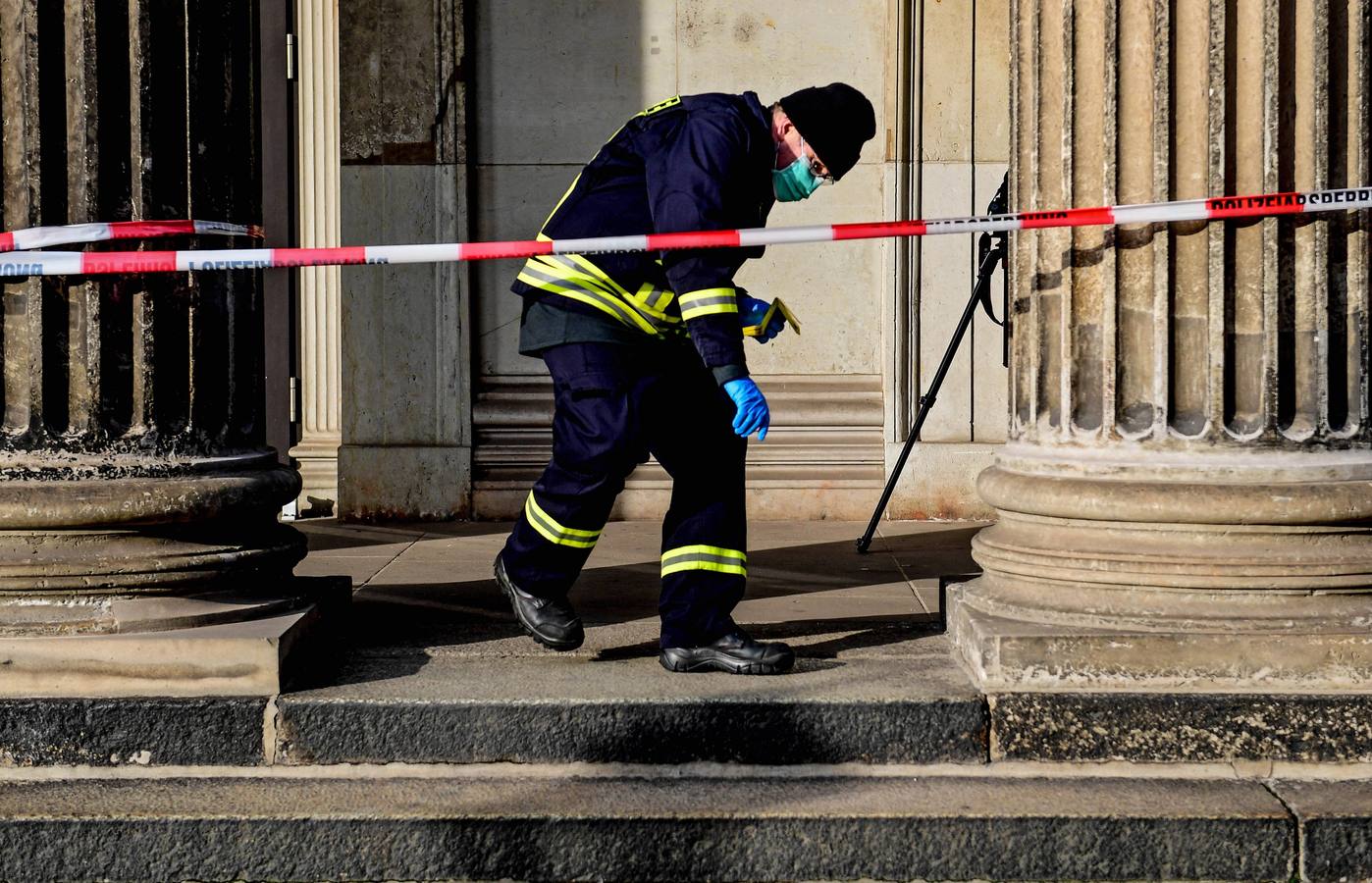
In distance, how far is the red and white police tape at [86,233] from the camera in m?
3.97

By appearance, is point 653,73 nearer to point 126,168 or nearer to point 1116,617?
point 126,168

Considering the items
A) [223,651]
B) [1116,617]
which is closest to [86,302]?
[223,651]

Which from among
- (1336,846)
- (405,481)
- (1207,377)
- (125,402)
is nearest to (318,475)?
(405,481)

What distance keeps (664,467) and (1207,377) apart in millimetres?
1438

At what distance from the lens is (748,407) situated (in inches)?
150

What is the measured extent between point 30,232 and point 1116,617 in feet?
9.73

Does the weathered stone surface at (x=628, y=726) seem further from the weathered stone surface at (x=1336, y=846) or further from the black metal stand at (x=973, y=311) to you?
the black metal stand at (x=973, y=311)

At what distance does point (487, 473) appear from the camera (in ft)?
25.7

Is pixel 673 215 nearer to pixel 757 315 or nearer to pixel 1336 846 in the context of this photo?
pixel 757 315

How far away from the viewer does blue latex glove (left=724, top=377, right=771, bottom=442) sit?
12.5 feet

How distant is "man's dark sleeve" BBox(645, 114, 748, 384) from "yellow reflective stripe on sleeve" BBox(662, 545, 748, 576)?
55cm

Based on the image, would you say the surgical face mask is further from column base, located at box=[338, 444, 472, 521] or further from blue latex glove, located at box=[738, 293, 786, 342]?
column base, located at box=[338, 444, 472, 521]

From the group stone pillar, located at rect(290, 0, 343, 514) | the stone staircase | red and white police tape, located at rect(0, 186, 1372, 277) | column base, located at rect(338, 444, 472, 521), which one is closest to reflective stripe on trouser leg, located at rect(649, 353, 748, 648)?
the stone staircase

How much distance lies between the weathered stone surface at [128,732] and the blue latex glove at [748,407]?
4.46 feet
